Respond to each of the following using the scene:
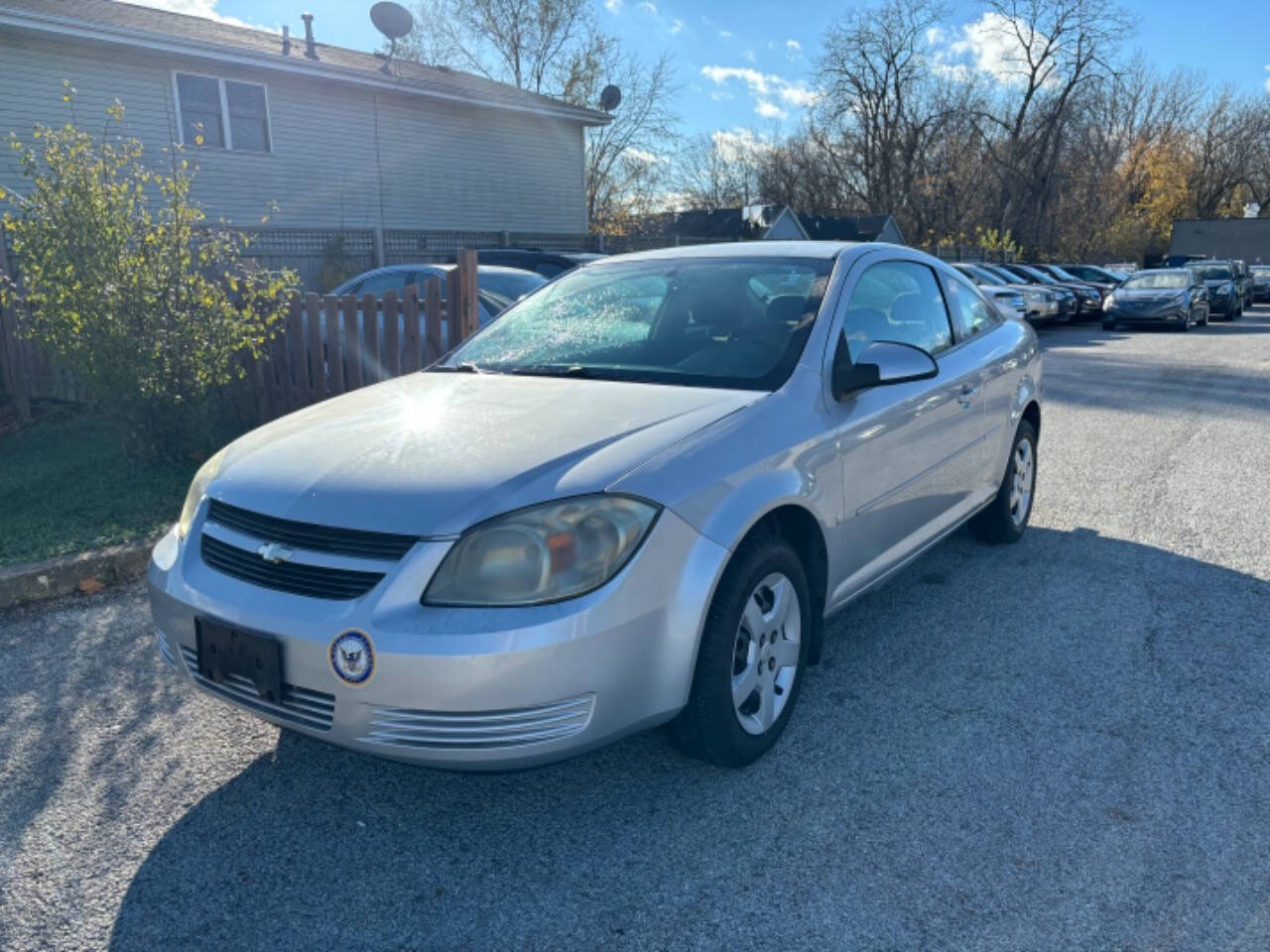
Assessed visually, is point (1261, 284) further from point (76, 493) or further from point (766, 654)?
point (76, 493)

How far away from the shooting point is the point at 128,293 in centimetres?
586

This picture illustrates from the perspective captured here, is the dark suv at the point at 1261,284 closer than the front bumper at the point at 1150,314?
No

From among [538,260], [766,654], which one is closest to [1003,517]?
[766,654]

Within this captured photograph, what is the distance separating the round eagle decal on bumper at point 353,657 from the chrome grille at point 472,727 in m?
0.10

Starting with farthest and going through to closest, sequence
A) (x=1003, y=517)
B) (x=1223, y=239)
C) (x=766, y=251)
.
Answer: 1. (x=1223, y=239)
2. (x=1003, y=517)
3. (x=766, y=251)

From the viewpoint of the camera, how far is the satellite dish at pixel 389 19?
1984 centimetres

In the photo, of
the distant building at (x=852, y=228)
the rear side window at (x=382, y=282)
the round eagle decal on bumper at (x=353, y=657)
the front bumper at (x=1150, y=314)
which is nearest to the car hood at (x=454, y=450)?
the round eagle decal on bumper at (x=353, y=657)

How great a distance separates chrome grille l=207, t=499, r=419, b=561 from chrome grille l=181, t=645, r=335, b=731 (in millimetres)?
371

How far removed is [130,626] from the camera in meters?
4.15

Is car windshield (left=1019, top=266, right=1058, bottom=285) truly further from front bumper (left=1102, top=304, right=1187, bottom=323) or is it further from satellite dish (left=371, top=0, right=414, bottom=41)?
satellite dish (left=371, top=0, right=414, bottom=41)

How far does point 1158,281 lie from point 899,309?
70.1 feet

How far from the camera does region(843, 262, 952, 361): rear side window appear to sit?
12.0 feet

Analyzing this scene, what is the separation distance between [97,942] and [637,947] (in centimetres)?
132

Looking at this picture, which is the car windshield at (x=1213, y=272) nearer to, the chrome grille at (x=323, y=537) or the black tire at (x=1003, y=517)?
the black tire at (x=1003, y=517)
